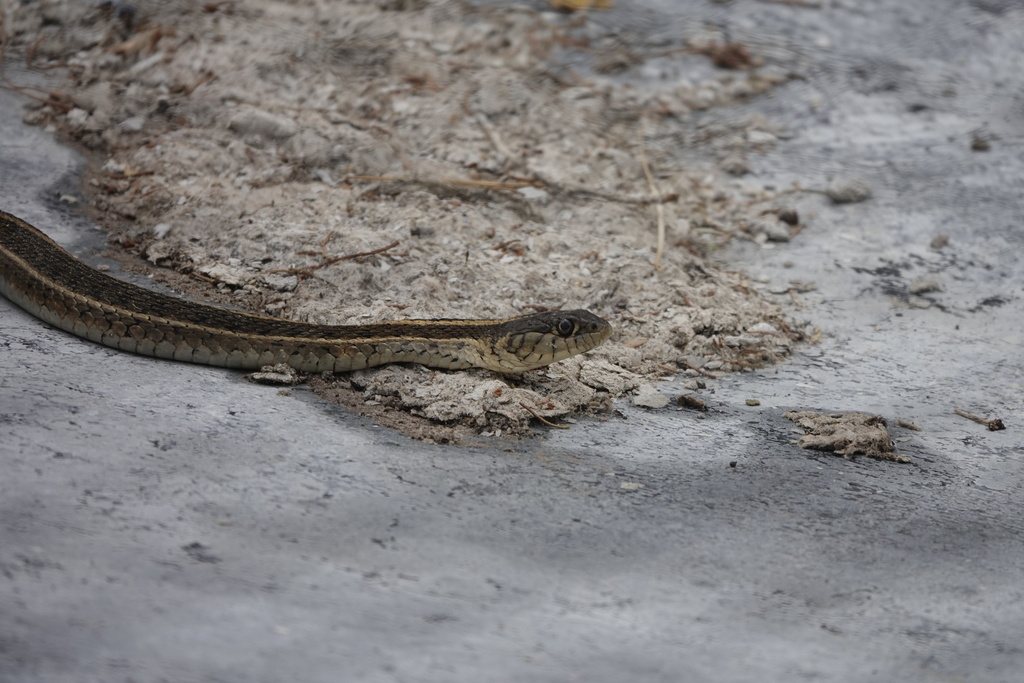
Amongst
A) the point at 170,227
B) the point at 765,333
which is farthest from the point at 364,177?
the point at 765,333

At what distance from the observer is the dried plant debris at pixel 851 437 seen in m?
3.46

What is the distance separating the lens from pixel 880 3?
724 cm

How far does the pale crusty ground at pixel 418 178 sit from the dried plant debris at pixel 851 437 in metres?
0.64

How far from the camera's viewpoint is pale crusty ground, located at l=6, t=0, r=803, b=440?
13.9ft

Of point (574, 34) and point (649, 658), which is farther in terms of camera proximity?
point (574, 34)

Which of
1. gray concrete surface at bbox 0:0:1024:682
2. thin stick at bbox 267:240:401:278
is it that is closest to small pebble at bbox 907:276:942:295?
gray concrete surface at bbox 0:0:1024:682

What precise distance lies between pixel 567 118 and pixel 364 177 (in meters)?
1.58

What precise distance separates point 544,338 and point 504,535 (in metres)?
1.17

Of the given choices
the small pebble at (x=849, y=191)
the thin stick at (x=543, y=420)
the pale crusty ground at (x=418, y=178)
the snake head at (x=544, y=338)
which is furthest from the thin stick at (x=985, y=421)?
the small pebble at (x=849, y=191)

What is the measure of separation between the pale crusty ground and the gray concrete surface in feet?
1.36

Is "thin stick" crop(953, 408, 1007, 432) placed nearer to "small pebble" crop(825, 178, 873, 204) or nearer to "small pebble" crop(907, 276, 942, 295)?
"small pebble" crop(907, 276, 942, 295)

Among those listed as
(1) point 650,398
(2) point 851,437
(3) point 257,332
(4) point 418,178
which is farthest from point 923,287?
(3) point 257,332

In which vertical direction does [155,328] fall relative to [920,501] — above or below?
above

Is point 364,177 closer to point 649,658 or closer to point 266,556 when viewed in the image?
point 266,556
